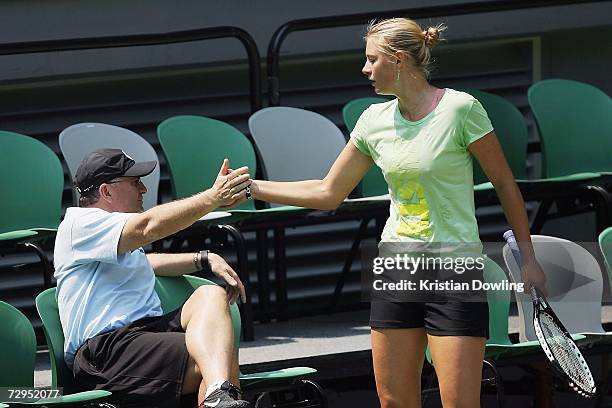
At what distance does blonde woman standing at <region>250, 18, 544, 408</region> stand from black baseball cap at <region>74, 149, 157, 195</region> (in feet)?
3.69

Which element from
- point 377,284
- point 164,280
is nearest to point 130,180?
point 164,280

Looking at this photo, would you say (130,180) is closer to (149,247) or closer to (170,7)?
(149,247)

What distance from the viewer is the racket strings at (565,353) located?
14.8 feet

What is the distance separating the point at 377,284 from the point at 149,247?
267 centimetres

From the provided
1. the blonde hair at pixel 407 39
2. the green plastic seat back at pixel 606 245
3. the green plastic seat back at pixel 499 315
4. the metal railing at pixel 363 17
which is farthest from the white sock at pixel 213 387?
the metal railing at pixel 363 17

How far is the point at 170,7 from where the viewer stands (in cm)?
786

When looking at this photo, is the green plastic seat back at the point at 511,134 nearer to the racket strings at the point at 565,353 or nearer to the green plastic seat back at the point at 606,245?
the green plastic seat back at the point at 606,245

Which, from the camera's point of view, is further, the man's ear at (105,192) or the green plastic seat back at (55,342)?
the man's ear at (105,192)

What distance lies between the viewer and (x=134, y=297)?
5184mm

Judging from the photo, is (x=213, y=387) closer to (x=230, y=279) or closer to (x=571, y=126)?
(x=230, y=279)

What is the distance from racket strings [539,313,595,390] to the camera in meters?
4.53

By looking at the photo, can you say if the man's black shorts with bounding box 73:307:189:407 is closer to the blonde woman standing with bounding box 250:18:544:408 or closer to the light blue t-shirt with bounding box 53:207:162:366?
the light blue t-shirt with bounding box 53:207:162:366

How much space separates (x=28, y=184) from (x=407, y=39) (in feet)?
9.00

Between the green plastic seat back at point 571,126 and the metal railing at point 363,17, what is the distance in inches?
20.4
